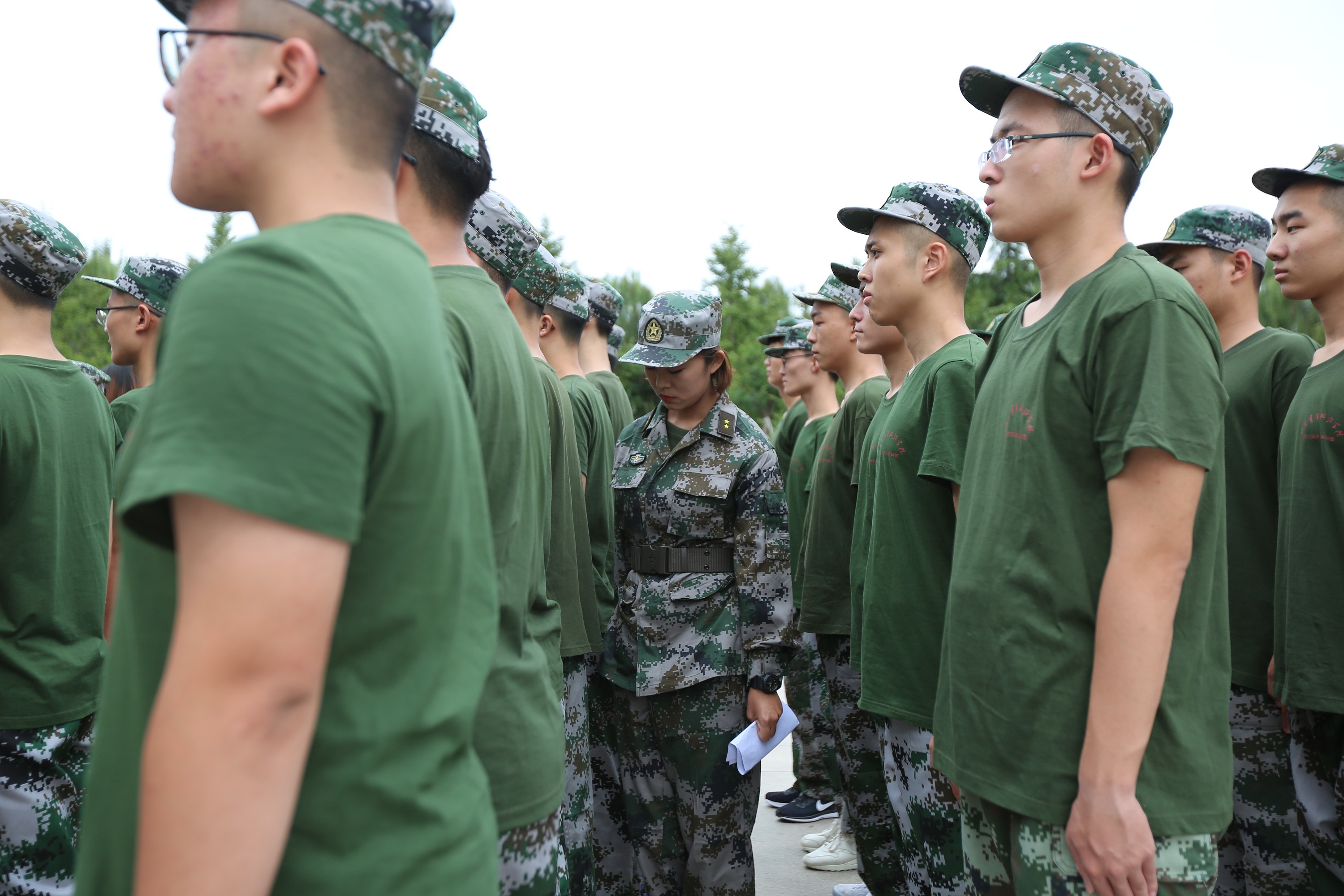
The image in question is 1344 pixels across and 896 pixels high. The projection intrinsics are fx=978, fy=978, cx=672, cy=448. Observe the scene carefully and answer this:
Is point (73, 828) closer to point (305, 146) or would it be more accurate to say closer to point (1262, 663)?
point (305, 146)

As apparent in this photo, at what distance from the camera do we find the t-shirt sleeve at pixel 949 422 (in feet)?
9.66

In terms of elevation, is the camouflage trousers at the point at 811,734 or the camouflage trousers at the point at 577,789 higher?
the camouflage trousers at the point at 577,789

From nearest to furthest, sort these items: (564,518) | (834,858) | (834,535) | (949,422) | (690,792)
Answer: (949,422) < (564,518) < (690,792) < (834,535) < (834,858)

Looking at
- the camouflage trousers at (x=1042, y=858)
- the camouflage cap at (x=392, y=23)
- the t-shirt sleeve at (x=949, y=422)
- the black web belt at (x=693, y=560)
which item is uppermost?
the camouflage cap at (x=392, y=23)

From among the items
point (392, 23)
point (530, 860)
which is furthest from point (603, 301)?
point (392, 23)

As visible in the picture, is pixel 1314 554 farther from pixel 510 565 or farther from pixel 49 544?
pixel 49 544

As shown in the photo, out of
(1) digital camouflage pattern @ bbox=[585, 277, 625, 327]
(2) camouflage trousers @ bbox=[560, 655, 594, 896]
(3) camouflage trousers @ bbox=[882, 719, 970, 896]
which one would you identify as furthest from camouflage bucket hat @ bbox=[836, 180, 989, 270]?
(1) digital camouflage pattern @ bbox=[585, 277, 625, 327]

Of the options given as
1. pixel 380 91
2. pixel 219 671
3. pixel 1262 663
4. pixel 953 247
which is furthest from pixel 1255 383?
pixel 219 671

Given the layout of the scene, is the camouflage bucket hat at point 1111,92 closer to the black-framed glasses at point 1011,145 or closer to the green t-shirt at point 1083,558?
the black-framed glasses at point 1011,145

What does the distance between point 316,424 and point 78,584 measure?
315cm

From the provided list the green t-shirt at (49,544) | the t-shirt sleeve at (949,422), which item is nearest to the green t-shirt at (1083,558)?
the t-shirt sleeve at (949,422)

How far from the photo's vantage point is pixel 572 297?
224 inches

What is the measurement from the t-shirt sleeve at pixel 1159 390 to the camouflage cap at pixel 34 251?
369 cm

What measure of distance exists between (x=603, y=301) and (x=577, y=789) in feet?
12.8
